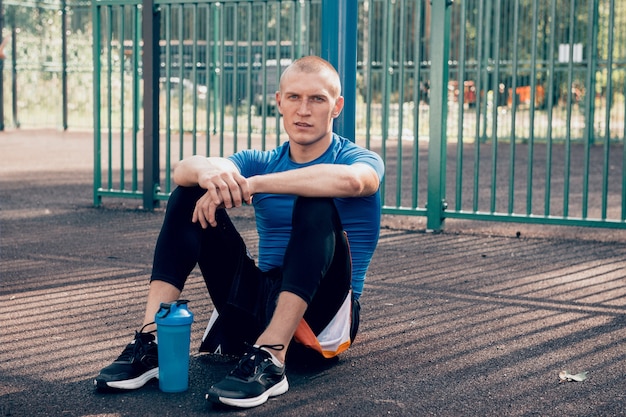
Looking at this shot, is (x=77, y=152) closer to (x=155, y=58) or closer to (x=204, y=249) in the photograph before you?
(x=155, y=58)

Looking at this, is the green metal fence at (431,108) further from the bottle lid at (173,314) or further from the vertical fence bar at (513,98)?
the bottle lid at (173,314)

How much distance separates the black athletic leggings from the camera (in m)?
3.71

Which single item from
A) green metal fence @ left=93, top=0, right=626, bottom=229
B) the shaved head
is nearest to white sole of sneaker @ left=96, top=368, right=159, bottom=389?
the shaved head

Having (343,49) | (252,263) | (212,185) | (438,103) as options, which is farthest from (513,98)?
(212,185)

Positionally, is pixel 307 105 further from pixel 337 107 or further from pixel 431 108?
pixel 431 108

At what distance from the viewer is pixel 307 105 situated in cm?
410

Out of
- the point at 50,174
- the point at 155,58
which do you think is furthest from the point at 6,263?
the point at 50,174

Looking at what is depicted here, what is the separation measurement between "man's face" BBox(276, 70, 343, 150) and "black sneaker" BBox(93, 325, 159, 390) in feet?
3.25

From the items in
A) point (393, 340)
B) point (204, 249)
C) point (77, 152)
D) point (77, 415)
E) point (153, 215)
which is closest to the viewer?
point (77, 415)

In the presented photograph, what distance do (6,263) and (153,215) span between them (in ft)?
8.25

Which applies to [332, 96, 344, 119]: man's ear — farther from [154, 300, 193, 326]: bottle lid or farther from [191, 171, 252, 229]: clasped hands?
[154, 300, 193, 326]: bottle lid

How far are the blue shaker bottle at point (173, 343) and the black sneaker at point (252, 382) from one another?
195 millimetres

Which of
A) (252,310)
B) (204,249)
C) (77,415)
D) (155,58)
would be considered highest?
(155,58)

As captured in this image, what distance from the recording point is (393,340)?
15.3 feet
